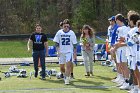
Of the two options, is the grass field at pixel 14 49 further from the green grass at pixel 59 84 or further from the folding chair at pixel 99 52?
the green grass at pixel 59 84

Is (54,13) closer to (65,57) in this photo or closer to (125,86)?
(65,57)

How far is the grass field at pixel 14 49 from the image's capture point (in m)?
23.9


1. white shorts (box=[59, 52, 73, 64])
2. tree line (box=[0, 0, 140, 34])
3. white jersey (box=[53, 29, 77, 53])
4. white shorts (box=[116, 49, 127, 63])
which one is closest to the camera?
white shorts (box=[116, 49, 127, 63])

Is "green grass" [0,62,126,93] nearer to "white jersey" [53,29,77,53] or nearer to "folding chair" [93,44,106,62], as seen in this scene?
"white jersey" [53,29,77,53]

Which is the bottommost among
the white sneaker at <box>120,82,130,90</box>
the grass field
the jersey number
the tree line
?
the white sneaker at <box>120,82,130,90</box>

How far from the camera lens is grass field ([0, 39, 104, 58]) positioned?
941 inches

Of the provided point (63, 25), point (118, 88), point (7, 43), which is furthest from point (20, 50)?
point (118, 88)

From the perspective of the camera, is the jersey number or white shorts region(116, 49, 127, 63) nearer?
white shorts region(116, 49, 127, 63)

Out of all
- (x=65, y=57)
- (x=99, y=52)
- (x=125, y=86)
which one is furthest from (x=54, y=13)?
(x=125, y=86)

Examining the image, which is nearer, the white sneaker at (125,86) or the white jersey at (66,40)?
the white sneaker at (125,86)

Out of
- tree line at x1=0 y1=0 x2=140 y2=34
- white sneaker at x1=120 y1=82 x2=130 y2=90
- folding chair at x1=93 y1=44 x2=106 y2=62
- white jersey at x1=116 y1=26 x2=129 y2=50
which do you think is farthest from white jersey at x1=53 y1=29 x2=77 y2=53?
tree line at x1=0 y1=0 x2=140 y2=34

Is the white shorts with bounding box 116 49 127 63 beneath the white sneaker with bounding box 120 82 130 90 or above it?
above

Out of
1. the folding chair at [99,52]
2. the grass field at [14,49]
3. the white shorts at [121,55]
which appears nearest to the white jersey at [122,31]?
the white shorts at [121,55]

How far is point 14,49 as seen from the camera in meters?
26.5
